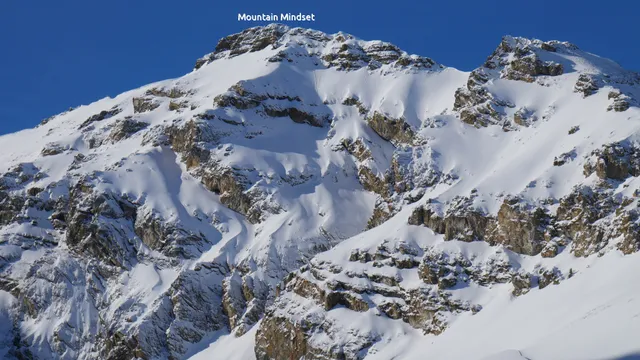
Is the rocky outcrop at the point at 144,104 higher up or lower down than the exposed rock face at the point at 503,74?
higher up

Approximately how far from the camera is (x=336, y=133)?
5010 inches

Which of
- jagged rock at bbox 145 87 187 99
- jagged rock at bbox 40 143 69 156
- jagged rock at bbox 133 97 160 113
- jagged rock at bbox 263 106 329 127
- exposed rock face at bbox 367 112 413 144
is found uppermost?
jagged rock at bbox 145 87 187 99

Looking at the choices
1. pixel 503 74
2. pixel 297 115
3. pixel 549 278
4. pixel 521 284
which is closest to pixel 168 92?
pixel 297 115

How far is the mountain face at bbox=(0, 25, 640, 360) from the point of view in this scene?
271ft

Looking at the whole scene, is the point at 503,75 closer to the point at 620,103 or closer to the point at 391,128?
the point at 391,128

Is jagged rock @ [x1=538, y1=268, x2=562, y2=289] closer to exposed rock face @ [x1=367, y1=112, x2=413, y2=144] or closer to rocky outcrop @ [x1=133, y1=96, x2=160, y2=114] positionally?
exposed rock face @ [x1=367, y1=112, x2=413, y2=144]

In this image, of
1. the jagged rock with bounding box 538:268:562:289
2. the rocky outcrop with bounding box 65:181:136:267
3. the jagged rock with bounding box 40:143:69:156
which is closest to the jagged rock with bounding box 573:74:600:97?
the jagged rock with bounding box 538:268:562:289

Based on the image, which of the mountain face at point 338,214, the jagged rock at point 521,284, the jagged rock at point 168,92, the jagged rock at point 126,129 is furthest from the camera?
the jagged rock at point 168,92

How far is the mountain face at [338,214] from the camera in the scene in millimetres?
82625

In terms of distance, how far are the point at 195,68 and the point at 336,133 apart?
45870 mm

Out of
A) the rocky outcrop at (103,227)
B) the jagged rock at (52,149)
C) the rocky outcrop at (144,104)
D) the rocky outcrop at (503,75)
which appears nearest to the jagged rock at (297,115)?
the rocky outcrop at (144,104)

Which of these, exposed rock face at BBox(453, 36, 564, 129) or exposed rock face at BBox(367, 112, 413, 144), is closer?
exposed rock face at BBox(453, 36, 564, 129)

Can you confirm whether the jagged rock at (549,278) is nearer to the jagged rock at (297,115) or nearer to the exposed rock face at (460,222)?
the exposed rock face at (460,222)

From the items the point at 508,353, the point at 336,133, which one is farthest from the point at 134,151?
the point at 508,353
